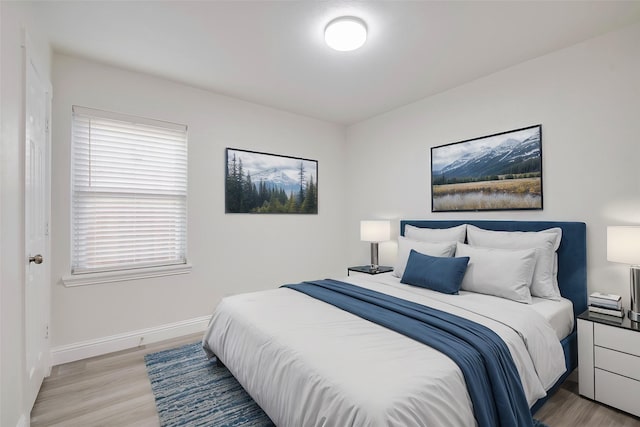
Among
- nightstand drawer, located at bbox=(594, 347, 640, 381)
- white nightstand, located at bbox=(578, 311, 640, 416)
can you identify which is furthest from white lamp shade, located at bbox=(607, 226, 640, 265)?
nightstand drawer, located at bbox=(594, 347, 640, 381)

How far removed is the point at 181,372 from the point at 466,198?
3134mm

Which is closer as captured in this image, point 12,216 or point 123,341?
point 12,216

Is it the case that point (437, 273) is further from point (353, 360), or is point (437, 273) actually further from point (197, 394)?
point (197, 394)

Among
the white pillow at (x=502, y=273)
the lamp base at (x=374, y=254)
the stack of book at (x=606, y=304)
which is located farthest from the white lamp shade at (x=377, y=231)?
the stack of book at (x=606, y=304)

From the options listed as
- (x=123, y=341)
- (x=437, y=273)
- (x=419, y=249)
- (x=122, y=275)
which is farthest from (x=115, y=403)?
(x=419, y=249)

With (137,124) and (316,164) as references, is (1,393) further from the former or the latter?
(316,164)

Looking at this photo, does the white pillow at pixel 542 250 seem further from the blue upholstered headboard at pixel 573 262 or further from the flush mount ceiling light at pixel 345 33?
the flush mount ceiling light at pixel 345 33

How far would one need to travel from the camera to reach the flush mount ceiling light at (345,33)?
2186mm

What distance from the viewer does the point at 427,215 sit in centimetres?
362

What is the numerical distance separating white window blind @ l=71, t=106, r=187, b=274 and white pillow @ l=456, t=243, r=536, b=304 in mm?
2873

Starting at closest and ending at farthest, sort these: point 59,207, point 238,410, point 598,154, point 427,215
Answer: point 238,410, point 598,154, point 59,207, point 427,215

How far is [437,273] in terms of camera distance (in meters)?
2.56

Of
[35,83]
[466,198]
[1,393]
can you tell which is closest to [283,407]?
[1,393]

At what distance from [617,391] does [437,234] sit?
170cm
